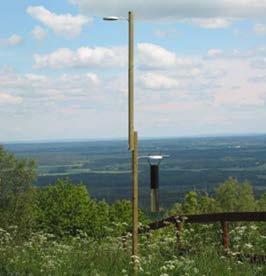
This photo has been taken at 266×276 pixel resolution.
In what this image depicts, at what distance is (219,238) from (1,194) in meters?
50.8

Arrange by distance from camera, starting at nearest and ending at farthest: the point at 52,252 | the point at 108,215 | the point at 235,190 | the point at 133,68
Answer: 1. the point at 133,68
2. the point at 52,252
3. the point at 108,215
4. the point at 235,190

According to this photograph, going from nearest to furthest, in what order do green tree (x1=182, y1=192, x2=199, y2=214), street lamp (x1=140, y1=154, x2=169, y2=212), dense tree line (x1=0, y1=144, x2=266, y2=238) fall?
street lamp (x1=140, y1=154, x2=169, y2=212) → green tree (x1=182, y1=192, x2=199, y2=214) → dense tree line (x1=0, y1=144, x2=266, y2=238)

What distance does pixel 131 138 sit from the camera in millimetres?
9688

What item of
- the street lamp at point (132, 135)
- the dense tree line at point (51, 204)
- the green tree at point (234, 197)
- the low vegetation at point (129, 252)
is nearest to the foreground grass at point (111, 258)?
the low vegetation at point (129, 252)

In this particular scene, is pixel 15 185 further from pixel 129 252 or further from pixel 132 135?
pixel 132 135

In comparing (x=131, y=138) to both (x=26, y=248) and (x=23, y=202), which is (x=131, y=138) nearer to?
(x=26, y=248)

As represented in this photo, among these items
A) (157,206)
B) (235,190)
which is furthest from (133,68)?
(235,190)

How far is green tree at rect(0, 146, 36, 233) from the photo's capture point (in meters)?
59.6

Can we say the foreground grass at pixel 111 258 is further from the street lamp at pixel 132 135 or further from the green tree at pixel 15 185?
the green tree at pixel 15 185

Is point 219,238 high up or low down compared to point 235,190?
up

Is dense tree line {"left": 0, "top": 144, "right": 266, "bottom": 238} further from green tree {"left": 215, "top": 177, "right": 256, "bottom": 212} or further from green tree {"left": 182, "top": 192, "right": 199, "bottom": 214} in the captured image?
green tree {"left": 215, "top": 177, "right": 256, "bottom": 212}

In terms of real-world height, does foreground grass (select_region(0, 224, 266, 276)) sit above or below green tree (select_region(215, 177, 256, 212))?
above

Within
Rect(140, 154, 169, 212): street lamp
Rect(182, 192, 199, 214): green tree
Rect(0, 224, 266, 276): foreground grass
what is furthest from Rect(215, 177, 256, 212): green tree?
Rect(0, 224, 266, 276): foreground grass

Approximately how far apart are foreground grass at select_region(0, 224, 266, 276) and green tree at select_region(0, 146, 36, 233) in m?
48.3
